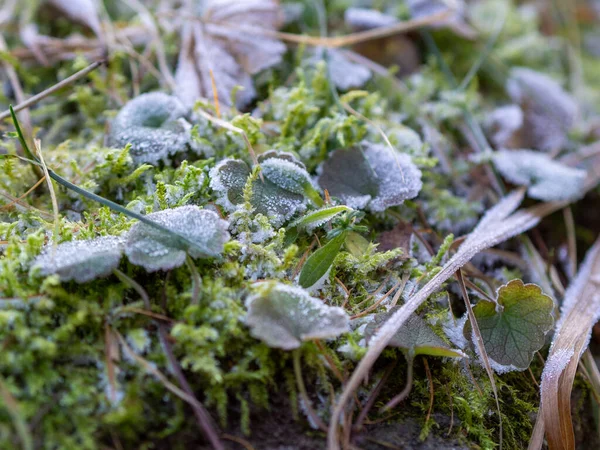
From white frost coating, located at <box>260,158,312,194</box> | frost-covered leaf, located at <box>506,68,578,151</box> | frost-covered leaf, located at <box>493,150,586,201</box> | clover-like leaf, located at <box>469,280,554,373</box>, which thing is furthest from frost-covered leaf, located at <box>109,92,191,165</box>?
frost-covered leaf, located at <box>506,68,578,151</box>

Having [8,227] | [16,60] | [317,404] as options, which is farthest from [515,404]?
[16,60]

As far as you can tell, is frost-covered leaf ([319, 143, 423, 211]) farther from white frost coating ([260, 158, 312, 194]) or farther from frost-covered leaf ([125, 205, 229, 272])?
frost-covered leaf ([125, 205, 229, 272])

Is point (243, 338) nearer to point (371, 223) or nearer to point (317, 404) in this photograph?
point (317, 404)

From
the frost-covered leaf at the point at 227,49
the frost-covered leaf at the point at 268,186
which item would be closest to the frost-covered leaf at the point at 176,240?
the frost-covered leaf at the point at 268,186

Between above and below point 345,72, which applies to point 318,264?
below

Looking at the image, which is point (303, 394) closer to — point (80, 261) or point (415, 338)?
point (415, 338)

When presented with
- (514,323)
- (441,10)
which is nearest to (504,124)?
(441,10)

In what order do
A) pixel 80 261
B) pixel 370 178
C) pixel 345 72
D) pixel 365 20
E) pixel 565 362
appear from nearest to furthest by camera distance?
pixel 80 261
pixel 565 362
pixel 370 178
pixel 345 72
pixel 365 20
